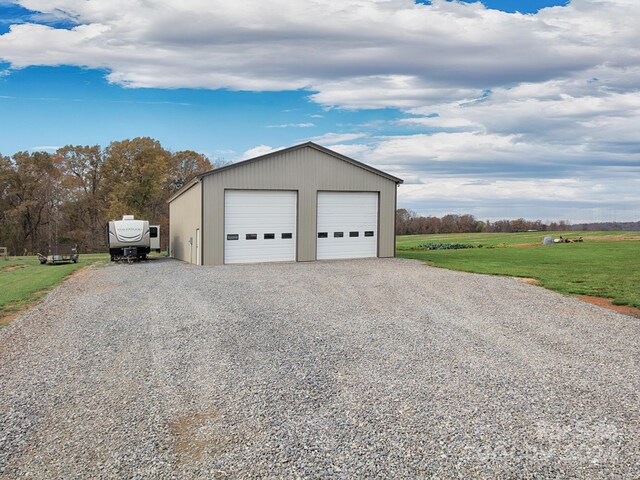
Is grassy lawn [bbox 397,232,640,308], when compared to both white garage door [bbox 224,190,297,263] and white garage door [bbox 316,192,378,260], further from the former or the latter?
white garage door [bbox 224,190,297,263]

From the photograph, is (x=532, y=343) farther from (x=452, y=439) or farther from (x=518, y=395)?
(x=452, y=439)

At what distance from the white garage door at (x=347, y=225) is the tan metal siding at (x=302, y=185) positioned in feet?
1.07

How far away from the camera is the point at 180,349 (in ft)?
28.6

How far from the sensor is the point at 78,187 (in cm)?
4991

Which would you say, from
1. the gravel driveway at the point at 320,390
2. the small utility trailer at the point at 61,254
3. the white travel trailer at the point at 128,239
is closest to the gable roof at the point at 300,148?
the white travel trailer at the point at 128,239

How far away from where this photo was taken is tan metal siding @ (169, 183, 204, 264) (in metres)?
23.0

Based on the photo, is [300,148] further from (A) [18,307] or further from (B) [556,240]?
(B) [556,240]

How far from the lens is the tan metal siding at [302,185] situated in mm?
21938

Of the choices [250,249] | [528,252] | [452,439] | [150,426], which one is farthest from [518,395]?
[528,252]

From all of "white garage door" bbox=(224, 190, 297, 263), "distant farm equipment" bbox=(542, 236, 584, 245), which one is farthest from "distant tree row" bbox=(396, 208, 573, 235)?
"white garage door" bbox=(224, 190, 297, 263)

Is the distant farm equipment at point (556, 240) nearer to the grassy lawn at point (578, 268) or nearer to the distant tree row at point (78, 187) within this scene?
the grassy lawn at point (578, 268)

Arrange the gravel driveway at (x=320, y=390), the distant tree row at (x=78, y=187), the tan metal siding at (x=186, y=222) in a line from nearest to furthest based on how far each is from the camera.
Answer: the gravel driveway at (x=320, y=390)
the tan metal siding at (x=186, y=222)
the distant tree row at (x=78, y=187)

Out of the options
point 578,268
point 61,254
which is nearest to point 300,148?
point 578,268

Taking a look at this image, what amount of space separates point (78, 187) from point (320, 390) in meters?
49.1
